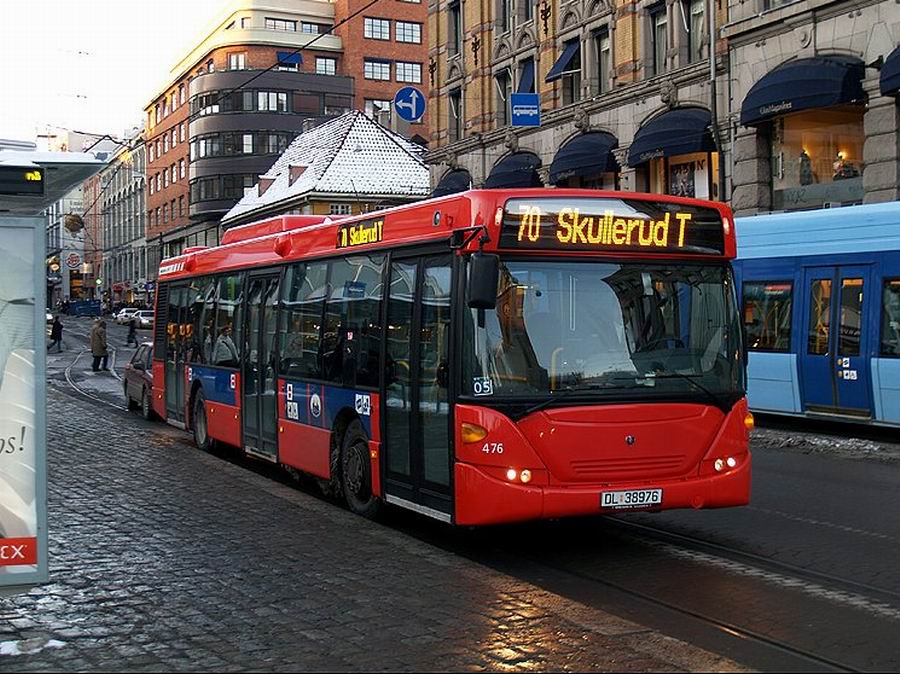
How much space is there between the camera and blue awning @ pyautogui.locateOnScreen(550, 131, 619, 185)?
33219 mm

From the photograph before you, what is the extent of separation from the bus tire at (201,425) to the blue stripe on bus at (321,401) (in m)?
3.96

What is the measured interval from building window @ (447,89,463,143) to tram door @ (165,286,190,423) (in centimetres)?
2614

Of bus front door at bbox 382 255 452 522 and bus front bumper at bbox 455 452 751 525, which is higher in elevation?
bus front door at bbox 382 255 452 522

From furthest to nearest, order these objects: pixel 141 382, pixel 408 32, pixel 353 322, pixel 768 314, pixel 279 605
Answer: pixel 408 32
pixel 141 382
pixel 768 314
pixel 353 322
pixel 279 605

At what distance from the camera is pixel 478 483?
8.67 metres

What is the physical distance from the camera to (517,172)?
3725 cm

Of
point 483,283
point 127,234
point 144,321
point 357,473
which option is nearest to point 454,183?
point 144,321

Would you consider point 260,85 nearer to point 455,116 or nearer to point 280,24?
point 280,24

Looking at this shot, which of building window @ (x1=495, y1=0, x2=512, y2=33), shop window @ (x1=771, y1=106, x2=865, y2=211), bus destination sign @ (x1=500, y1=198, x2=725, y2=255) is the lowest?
bus destination sign @ (x1=500, y1=198, x2=725, y2=255)

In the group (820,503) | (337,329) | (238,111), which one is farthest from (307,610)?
(238,111)

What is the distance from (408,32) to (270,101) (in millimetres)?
12884

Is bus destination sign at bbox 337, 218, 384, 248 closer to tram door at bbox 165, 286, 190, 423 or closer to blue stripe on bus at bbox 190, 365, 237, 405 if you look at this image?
blue stripe on bus at bbox 190, 365, 237, 405

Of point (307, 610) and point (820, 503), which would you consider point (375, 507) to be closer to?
point (307, 610)

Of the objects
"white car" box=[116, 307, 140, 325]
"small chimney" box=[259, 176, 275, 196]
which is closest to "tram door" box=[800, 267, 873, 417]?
"small chimney" box=[259, 176, 275, 196]
